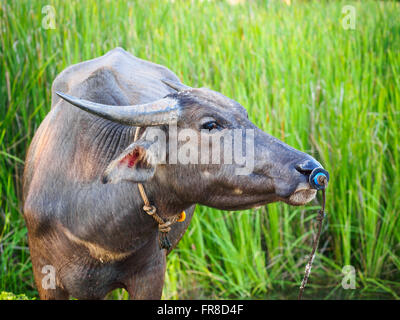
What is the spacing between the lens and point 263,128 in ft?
13.3

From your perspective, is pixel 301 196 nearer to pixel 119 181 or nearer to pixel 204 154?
pixel 204 154

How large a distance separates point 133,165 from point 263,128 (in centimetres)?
205

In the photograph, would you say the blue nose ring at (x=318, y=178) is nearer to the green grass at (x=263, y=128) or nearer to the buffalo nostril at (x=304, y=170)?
the buffalo nostril at (x=304, y=170)

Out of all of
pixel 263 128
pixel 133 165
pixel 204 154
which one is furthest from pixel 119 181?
pixel 263 128

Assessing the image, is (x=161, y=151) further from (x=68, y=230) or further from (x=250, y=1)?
(x=250, y=1)

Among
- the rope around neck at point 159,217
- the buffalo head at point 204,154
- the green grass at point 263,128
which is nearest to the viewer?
the buffalo head at point 204,154

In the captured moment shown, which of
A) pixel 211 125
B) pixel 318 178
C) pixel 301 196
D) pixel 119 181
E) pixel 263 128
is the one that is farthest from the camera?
pixel 263 128

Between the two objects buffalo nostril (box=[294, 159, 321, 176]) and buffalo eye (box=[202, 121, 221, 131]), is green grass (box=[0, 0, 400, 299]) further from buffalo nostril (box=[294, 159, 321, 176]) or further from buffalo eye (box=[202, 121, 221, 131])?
buffalo nostril (box=[294, 159, 321, 176])

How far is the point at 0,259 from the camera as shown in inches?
156

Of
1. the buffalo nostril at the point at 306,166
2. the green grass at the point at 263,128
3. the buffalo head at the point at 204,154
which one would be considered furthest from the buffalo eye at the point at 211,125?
the green grass at the point at 263,128

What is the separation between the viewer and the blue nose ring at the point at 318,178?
6.25 feet

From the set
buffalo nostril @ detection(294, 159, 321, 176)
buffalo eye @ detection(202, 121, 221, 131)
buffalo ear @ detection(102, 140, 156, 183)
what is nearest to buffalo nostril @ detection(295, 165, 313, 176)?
buffalo nostril @ detection(294, 159, 321, 176)

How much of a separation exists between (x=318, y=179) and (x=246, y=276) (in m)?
2.32

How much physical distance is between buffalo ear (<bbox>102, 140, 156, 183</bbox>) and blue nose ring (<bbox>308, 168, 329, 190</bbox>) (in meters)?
0.63
